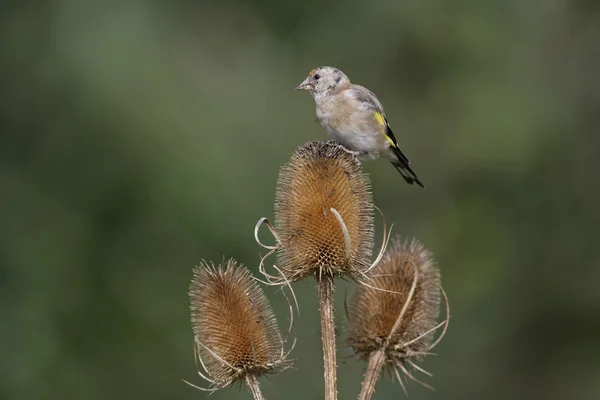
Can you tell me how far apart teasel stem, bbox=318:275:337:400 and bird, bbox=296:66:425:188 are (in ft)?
6.88

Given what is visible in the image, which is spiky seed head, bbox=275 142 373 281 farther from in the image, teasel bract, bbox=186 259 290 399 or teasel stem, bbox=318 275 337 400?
teasel bract, bbox=186 259 290 399

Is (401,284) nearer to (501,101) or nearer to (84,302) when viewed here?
(84,302)

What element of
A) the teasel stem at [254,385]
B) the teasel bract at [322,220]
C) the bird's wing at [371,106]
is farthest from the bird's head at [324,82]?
the teasel stem at [254,385]

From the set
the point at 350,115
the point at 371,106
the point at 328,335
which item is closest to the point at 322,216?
the point at 328,335

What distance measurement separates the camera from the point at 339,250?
4398mm

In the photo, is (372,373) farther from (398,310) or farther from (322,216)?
(322,216)

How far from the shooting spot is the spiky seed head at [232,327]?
4.36 meters

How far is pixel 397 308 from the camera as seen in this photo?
5.01 m

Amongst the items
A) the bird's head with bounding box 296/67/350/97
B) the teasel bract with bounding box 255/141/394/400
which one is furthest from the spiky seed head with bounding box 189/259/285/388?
the bird's head with bounding box 296/67/350/97

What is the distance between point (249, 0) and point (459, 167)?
173 inches

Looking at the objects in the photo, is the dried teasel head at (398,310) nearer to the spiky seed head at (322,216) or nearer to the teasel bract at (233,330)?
the spiky seed head at (322,216)

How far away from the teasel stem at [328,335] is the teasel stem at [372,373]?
326mm

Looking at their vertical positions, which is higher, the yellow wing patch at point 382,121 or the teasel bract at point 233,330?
the yellow wing patch at point 382,121

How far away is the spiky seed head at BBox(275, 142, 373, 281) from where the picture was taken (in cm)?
443
